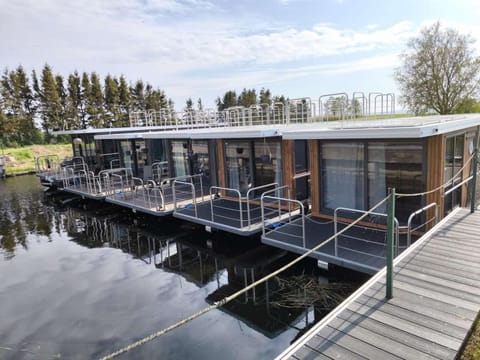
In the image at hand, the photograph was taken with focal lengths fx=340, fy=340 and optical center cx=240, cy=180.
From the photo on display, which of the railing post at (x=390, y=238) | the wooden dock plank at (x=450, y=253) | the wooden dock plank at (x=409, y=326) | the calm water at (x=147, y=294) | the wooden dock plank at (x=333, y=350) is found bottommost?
the calm water at (x=147, y=294)

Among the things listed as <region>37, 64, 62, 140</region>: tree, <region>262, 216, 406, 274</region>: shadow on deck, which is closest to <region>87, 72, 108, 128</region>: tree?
<region>37, 64, 62, 140</region>: tree

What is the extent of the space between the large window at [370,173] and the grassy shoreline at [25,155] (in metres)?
22.2

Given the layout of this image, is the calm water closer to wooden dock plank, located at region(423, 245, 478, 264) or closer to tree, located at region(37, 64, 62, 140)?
wooden dock plank, located at region(423, 245, 478, 264)

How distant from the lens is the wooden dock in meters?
2.91

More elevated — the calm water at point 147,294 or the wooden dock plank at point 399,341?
the wooden dock plank at point 399,341

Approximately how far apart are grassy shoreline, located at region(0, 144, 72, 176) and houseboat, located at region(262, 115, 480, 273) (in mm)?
22093

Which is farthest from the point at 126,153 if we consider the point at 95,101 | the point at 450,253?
the point at 95,101

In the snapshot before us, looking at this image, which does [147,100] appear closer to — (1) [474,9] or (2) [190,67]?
(2) [190,67]

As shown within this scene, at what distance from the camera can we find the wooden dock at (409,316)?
2908 millimetres

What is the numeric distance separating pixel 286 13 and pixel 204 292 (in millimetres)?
12604

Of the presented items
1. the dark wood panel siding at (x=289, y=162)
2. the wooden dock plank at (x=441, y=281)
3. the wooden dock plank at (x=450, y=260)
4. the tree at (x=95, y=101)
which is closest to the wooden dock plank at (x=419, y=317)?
the wooden dock plank at (x=441, y=281)

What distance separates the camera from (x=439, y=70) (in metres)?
23.9

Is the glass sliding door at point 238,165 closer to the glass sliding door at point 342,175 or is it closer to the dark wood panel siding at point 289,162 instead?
the dark wood panel siding at point 289,162

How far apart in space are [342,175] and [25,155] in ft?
97.8
